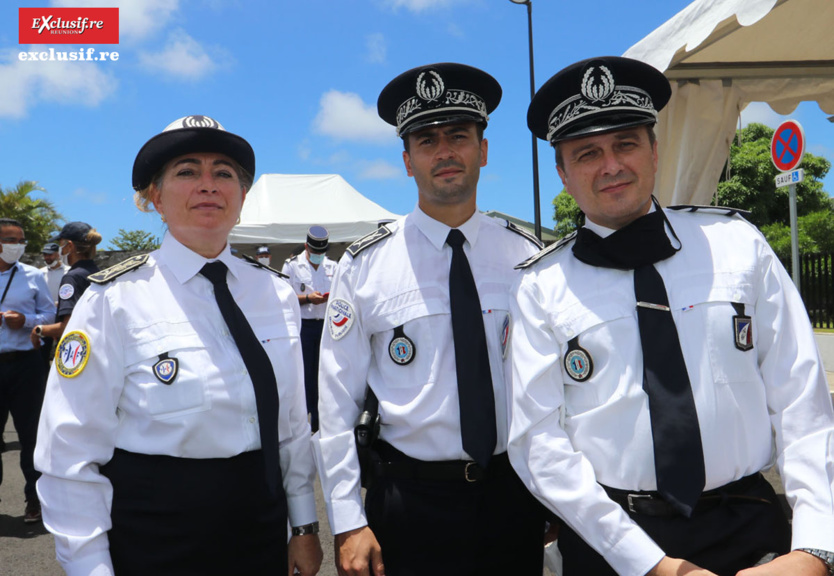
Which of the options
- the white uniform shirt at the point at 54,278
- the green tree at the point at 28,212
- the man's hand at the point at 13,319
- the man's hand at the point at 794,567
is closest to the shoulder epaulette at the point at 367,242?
the man's hand at the point at 794,567

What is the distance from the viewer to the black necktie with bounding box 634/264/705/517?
5.44ft

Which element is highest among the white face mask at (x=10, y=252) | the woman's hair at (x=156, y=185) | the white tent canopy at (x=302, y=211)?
the white tent canopy at (x=302, y=211)

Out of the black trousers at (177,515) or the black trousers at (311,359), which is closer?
the black trousers at (177,515)

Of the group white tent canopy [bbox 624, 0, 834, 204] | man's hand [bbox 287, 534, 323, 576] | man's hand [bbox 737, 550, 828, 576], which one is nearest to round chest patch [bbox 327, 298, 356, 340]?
man's hand [bbox 287, 534, 323, 576]

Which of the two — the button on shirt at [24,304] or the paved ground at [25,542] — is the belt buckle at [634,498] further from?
the button on shirt at [24,304]

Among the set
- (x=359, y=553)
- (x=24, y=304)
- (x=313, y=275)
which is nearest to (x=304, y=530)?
(x=359, y=553)

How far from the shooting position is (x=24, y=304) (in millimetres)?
5203

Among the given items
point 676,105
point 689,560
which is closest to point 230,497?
point 689,560

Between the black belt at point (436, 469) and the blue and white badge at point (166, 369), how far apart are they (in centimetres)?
73

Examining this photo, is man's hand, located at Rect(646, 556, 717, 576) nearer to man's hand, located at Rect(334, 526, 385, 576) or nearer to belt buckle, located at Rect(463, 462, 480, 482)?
belt buckle, located at Rect(463, 462, 480, 482)

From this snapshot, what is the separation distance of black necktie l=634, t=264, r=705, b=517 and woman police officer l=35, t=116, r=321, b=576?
43.2 inches

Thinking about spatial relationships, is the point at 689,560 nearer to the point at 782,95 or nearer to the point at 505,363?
the point at 505,363

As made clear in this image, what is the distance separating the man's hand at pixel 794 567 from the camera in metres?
1.54

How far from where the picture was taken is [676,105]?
4.27 m
